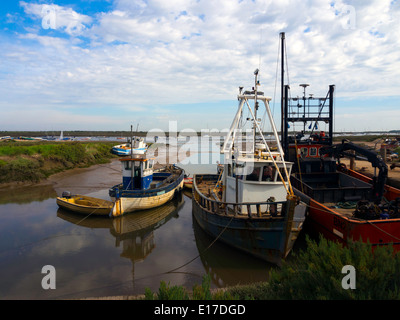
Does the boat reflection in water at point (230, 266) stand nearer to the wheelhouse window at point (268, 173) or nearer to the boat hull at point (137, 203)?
the wheelhouse window at point (268, 173)

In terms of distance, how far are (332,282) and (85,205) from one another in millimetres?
14148

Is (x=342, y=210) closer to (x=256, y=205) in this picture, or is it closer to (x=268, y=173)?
(x=268, y=173)

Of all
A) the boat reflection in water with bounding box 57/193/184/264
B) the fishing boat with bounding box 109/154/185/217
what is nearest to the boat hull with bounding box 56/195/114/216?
the boat reflection in water with bounding box 57/193/184/264

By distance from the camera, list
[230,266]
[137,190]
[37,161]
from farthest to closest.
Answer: [37,161], [137,190], [230,266]

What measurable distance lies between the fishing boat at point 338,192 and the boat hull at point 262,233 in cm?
119

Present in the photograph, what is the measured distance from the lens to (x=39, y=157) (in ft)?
94.4

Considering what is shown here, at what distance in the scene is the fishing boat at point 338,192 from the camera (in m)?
8.11

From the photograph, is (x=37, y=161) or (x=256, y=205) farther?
(x=37, y=161)

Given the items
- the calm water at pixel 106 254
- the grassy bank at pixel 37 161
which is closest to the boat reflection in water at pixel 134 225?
the calm water at pixel 106 254

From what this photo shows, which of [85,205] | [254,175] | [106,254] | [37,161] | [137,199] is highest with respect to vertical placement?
[254,175]

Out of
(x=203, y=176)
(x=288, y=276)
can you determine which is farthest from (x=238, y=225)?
(x=203, y=176)

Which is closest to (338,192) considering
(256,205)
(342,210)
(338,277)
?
(342,210)

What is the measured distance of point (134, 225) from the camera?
1412 centimetres

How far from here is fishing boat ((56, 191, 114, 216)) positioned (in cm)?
1452
